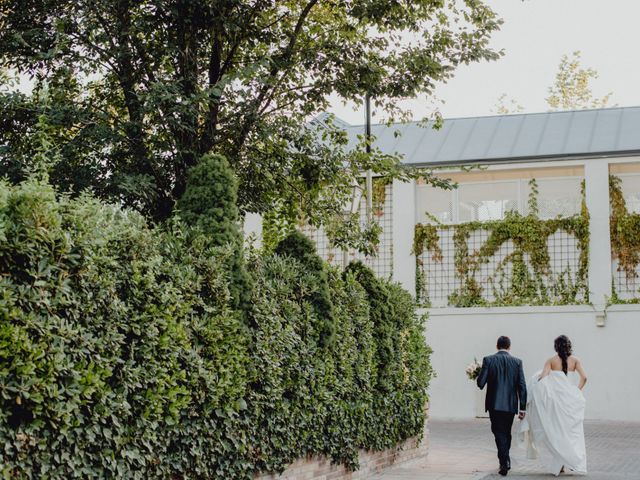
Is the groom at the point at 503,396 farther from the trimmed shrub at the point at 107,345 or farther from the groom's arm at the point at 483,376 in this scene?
the trimmed shrub at the point at 107,345

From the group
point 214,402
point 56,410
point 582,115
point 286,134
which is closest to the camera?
point 56,410

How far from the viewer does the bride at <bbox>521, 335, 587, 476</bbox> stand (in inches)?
543

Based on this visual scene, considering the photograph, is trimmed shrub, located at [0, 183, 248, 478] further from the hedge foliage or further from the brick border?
the brick border

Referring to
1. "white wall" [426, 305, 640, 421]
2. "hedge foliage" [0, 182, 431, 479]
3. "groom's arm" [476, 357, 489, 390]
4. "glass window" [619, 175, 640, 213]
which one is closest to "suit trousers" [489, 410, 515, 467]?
"groom's arm" [476, 357, 489, 390]

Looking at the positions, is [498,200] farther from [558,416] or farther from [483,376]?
[483,376]

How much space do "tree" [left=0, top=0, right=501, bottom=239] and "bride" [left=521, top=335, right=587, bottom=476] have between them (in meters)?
3.91

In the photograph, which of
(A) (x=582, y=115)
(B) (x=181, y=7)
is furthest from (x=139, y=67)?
(A) (x=582, y=115)

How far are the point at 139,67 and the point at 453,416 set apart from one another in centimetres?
1498

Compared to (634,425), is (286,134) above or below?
above

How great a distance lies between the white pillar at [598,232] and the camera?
24172mm

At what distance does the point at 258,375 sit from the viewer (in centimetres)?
977

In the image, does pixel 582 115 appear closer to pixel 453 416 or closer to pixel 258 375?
pixel 453 416

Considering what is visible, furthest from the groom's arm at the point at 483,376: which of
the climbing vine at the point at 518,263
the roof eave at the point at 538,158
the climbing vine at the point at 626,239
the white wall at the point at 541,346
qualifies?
the climbing vine at the point at 626,239

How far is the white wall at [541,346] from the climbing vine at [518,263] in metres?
0.42
